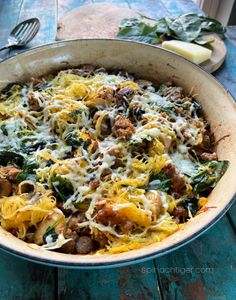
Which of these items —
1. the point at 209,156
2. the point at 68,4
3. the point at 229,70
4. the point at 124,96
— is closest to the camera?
the point at 209,156

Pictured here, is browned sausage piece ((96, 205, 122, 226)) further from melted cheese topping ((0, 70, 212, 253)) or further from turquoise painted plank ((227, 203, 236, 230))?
turquoise painted plank ((227, 203, 236, 230))

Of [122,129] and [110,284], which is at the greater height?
[122,129]

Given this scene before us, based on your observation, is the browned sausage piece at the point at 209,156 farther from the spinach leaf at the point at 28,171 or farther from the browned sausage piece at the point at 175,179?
the spinach leaf at the point at 28,171

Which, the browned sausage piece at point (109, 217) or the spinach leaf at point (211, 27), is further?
the spinach leaf at point (211, 27)

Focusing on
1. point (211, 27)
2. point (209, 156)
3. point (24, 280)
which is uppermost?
point (211, 27)

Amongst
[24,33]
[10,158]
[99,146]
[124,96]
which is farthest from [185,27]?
[10,158]

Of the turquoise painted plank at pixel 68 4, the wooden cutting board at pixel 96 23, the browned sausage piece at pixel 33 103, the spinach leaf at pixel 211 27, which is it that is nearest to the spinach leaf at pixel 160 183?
the browned sausage piece at pixel 33 103

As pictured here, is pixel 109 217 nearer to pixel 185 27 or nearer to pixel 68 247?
pixel 68 247
